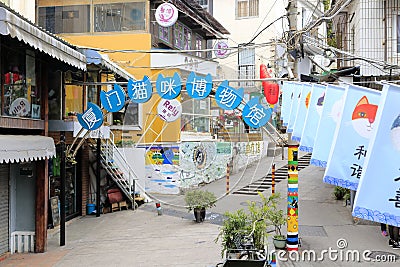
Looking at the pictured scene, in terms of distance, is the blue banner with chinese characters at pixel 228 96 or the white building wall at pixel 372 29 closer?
the blue banner with chinese characters at pixel 228 96

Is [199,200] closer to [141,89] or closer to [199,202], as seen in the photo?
[199,202]

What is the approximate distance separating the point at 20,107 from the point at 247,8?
2787 centimetres

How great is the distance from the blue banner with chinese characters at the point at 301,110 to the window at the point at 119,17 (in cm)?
1209

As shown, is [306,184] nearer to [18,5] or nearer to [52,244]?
[52,244]

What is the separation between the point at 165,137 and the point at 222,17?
685 inches

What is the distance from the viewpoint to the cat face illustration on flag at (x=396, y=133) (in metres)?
5.70

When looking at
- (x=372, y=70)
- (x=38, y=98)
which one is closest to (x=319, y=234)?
(x=372, y=70)

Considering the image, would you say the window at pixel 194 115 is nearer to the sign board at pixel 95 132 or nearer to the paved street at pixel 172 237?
the paved street at pixel 172 237

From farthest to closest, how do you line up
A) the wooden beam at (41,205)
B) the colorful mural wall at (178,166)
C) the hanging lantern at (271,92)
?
the hanging lantern at (271,92) → the colorful mural wall at (178,166) → the wooden beam at (41,205)

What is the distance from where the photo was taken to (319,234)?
1314cm

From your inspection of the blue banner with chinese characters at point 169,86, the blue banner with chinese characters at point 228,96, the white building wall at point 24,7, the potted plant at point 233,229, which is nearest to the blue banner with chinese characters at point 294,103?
the blue banner with chinese characters at point 228,96

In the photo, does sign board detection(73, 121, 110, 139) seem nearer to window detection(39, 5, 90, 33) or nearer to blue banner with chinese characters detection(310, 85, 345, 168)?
blue banner with chinese characters detection(310, 85, 345, 168)

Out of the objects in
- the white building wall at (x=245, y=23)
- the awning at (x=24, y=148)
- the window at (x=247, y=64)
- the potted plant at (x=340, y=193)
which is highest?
the white building wall at (x=245, y=23)

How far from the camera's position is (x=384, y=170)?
19.0ft
